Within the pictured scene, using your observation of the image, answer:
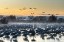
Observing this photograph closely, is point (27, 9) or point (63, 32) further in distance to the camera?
point (63, 32)

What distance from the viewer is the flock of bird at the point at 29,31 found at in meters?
2.92

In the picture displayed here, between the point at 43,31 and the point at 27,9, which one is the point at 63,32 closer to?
the point at 43,31

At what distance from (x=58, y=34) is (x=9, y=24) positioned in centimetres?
122

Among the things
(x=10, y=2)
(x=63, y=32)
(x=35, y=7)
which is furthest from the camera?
(x=63, y=32)

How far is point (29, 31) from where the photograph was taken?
118 inches

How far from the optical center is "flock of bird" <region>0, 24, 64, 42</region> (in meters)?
2.92

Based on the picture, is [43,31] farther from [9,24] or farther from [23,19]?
[9,24]

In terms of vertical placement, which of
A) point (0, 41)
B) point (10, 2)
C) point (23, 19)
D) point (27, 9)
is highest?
point (10, 2)

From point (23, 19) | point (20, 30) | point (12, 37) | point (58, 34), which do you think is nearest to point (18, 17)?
point (23, 19)

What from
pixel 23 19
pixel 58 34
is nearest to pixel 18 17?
pixel 23 19

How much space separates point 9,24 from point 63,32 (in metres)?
1.34

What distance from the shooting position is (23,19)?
2.97 meters

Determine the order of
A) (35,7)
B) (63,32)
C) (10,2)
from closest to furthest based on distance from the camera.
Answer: (10,2), (35,7), (63,32)

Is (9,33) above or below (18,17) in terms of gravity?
below
